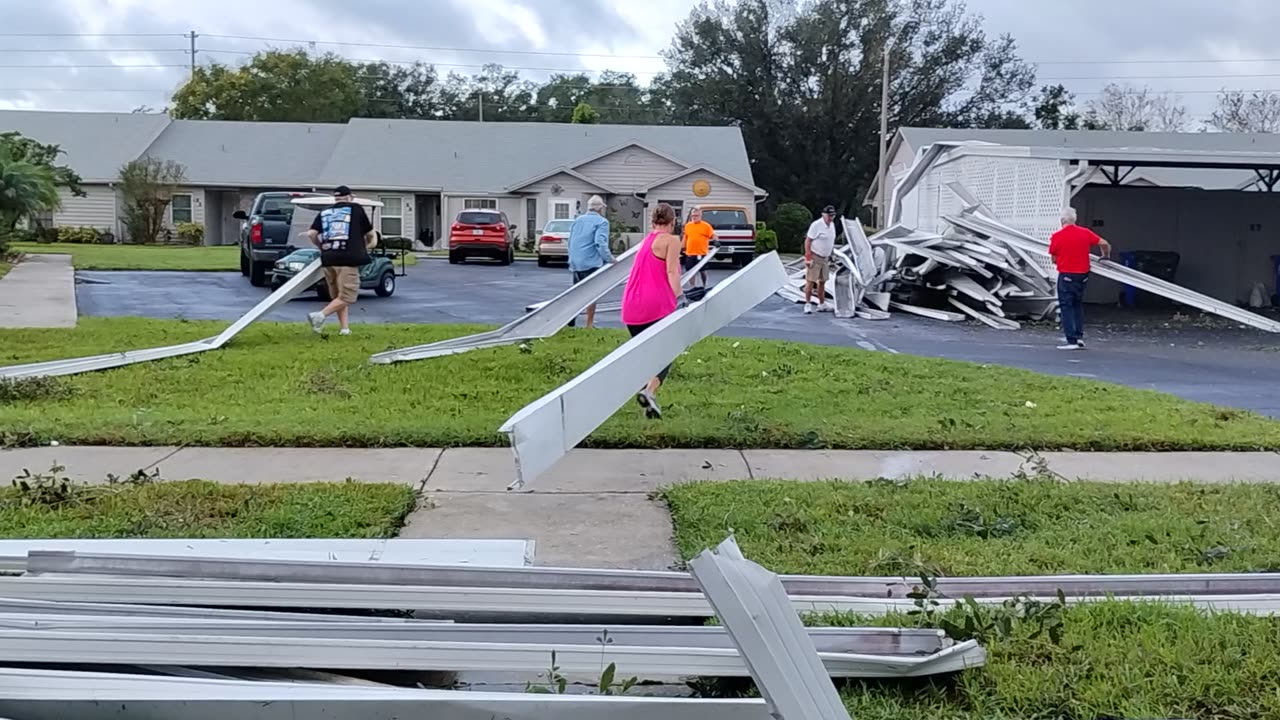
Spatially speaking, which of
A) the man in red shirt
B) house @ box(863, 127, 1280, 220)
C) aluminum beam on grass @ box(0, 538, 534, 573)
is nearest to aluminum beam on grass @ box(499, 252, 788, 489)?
aluminum beam on grass @ box(0, 538, 534, 573)

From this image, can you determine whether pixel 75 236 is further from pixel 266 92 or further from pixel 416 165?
pixel 266 92

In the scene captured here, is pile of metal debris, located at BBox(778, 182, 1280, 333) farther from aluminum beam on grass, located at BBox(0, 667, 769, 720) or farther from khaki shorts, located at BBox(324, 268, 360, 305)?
aluminum beam on grass, located at BBox(0, 667, 769, 720)

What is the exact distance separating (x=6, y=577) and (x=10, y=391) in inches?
223

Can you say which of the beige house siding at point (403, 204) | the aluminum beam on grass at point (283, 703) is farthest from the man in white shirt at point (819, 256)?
the beige house siding at point (403, 204)

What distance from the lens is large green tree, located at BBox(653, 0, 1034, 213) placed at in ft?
176

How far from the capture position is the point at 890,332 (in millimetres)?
16438

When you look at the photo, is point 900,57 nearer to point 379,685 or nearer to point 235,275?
point 235,275

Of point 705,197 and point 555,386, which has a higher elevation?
point 705,197

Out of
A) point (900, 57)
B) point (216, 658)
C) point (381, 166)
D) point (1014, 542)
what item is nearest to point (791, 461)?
point (1014, 542)

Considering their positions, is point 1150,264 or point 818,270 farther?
point 1150,264

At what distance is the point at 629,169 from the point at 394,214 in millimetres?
8636

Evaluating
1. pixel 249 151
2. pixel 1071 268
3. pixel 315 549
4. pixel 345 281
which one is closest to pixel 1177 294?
pixel 1071 268

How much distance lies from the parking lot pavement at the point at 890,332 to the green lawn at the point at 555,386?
187cm

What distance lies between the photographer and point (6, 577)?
3.98 m
